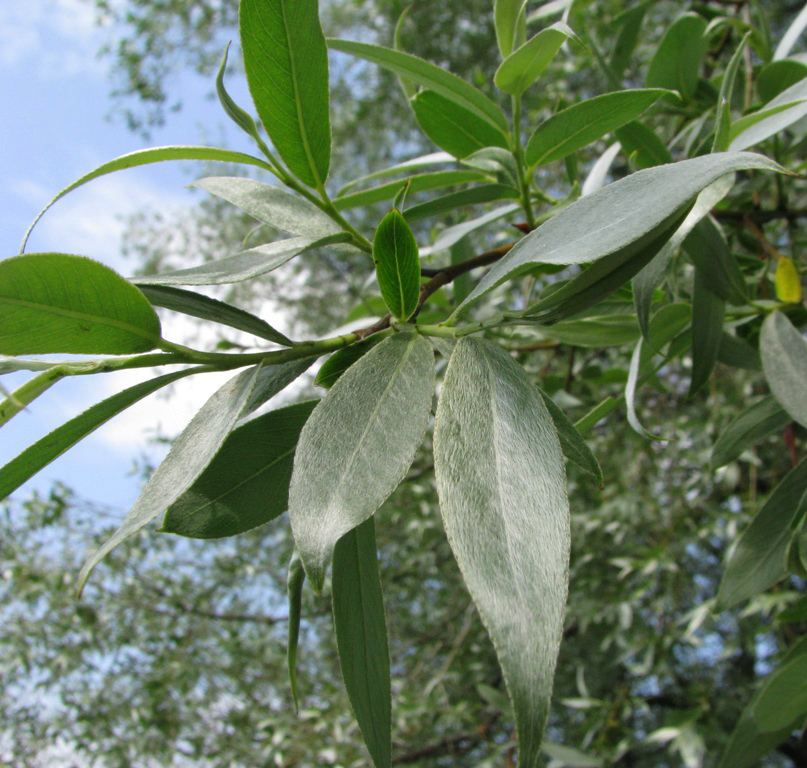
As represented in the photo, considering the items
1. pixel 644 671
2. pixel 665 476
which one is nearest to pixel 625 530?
pixel 665 476

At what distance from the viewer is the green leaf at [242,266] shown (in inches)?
13.7

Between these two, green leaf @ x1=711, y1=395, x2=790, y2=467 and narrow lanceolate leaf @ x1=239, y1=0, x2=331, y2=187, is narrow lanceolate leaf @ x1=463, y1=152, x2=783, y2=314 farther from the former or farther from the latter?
green leaf @ x1=711, y1=395, x2=790, y2=467

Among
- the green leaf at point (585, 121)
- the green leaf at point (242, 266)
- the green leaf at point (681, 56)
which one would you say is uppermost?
the green leaf at point (681, 56)

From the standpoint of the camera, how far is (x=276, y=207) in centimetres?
44

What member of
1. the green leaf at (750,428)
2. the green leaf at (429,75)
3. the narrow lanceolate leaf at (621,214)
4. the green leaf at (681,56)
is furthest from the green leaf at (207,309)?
the green leaf at (681,56)

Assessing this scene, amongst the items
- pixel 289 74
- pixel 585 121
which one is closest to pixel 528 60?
pixel 585 121

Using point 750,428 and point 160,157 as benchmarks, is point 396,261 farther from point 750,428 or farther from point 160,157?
point 750,428

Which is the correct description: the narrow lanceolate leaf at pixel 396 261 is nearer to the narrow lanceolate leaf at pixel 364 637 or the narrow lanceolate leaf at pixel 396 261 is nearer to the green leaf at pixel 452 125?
the narrow lanceolate leaf at pixel 364 637

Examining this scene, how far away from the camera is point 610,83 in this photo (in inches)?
27.6

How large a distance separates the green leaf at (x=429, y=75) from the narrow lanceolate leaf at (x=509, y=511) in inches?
10.3

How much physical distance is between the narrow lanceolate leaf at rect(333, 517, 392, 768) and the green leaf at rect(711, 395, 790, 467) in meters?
0.39

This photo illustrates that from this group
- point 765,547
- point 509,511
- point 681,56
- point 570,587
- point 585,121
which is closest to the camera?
point 509,511

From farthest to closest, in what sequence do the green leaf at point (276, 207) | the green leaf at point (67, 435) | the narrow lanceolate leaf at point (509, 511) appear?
the green leaf at point (276, 207)
the green leaf at point (67, 435)
the narrow lanceolate leaf at point (509, 511)

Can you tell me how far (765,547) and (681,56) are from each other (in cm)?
48
